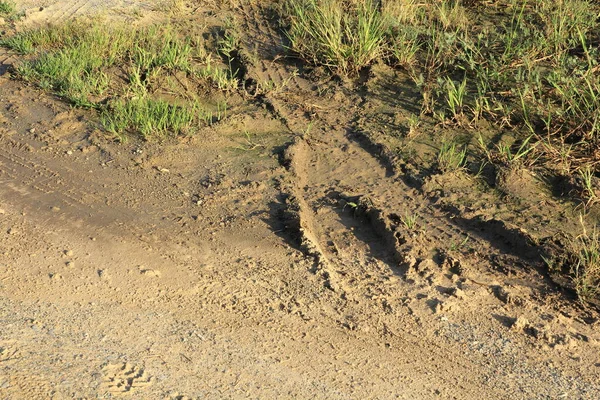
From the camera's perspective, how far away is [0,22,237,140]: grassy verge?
5.57 meters

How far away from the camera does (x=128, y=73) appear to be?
6.08 meters

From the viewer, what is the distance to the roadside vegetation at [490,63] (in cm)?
502

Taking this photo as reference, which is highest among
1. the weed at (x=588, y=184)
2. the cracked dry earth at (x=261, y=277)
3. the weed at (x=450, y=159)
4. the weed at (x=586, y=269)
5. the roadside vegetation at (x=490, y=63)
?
the roadside vegetation at (x=490, y=63)

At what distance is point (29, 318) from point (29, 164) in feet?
5.61

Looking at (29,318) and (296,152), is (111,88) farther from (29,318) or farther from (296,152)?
(29,318)

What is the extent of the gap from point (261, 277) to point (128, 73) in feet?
8.63

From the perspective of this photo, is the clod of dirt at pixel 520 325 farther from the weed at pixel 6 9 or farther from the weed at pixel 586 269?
the weed at pixel 6 9

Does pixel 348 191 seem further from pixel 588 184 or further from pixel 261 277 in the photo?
pixel 588 184

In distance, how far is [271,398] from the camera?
3.36 meters

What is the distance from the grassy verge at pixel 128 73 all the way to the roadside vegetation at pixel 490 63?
86 centimetres

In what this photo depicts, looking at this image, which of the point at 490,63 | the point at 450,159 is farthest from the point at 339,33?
the point at 450,159

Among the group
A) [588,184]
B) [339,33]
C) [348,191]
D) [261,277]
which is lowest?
[261,277]

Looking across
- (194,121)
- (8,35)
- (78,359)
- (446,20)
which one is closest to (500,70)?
(446,20)

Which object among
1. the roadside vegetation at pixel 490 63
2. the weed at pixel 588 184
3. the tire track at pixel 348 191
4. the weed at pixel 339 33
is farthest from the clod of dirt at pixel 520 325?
the weed at pixel 339 33
